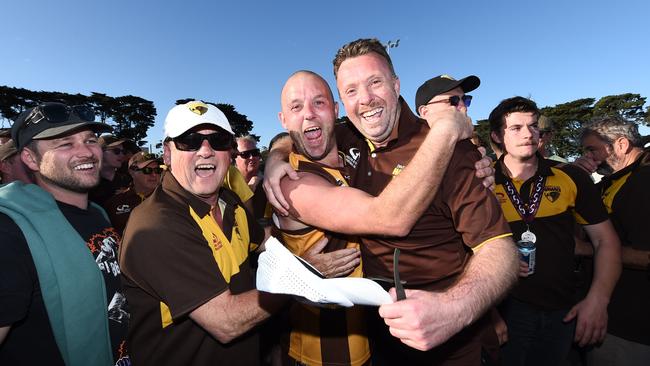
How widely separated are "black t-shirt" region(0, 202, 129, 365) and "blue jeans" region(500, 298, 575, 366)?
398cm

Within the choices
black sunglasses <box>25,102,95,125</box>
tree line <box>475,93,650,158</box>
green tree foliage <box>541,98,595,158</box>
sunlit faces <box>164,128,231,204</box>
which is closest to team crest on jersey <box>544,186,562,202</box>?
sunlit faces <box>164,128,231,204</box>

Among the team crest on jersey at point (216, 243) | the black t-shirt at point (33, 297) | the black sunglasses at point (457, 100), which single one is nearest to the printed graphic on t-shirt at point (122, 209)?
the black t-shirt at point (33, 297)

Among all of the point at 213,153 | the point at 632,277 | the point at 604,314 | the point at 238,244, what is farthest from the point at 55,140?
the point at 632,277

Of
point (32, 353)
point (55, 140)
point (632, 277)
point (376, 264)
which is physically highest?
point (55, 140)

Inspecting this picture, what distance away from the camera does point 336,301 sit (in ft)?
3.68

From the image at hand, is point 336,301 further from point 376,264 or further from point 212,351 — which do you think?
point 212,351

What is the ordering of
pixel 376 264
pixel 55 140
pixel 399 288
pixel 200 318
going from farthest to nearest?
pixel 55 140, pixel 376 264, pixel 200 318, pixel 399 288

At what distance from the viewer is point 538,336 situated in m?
3.60

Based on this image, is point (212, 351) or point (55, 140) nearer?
point (212, 351)

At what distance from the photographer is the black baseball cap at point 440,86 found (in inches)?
132

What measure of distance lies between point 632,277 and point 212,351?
450 cm

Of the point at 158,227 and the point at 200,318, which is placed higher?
the point at 158,227

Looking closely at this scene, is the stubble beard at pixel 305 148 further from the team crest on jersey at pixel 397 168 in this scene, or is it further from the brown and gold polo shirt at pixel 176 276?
the brown and gold polo shirt at pixel 176 276

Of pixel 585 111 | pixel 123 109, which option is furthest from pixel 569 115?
pixel 123 109
